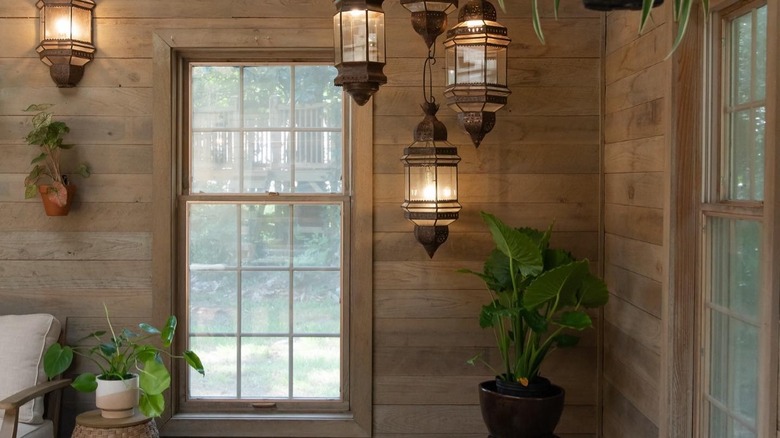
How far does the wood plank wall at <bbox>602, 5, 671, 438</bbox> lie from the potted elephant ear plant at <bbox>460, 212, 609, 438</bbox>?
0.21 metres

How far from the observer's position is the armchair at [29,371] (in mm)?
3693

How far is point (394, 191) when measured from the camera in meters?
4.03

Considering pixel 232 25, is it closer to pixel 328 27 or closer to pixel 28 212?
pixel 328 27

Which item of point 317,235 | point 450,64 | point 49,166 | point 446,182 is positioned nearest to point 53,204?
point 49,166

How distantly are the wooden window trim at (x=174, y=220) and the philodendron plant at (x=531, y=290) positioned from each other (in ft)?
1.99

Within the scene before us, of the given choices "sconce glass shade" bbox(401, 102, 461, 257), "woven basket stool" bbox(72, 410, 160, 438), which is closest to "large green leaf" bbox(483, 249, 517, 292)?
"sconce glass shade" bbox(401, 102, 461, 257)

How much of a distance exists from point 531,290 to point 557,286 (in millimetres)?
93

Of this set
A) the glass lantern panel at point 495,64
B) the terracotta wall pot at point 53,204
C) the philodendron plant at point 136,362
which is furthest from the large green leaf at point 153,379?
the glass lantern panel at point 495,64

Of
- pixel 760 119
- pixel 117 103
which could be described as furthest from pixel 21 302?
pixel 760 119

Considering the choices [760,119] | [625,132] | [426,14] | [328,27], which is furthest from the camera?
[328,27]

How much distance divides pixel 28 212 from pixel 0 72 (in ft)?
2.05

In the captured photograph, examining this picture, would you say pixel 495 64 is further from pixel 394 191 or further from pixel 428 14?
pixel 394 191

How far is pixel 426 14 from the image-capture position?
3.34 metres

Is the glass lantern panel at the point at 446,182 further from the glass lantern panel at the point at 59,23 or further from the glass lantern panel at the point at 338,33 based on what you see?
the glass lantern panel at the point at 59,23
